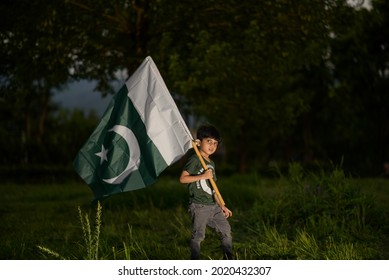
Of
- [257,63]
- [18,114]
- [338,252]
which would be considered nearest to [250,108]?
[257,63]

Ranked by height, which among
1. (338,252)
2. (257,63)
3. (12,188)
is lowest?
(12,188)

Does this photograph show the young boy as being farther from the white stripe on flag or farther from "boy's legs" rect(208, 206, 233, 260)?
the white stripe on flag

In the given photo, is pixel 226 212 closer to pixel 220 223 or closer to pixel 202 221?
pixel 220 223

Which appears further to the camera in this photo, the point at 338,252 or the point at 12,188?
the point at 12,188

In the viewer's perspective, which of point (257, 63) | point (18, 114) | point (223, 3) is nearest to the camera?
point (223, 3)

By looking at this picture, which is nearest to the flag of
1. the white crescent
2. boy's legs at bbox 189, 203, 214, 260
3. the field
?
the white crescent

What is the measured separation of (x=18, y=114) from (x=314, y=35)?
30283mm

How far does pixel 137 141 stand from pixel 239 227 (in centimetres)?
425

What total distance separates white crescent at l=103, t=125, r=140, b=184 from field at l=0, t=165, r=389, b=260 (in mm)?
664

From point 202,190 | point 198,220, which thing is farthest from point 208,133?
point 198,220

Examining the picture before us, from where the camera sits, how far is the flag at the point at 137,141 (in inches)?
234

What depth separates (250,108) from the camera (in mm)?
17406

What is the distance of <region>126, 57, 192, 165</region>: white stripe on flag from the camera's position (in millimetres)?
5966
